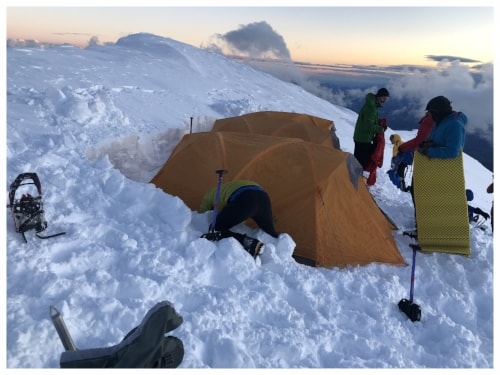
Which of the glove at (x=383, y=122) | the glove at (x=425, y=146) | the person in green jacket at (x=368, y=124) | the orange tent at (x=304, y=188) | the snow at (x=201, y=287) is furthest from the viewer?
the glove at (x=383, y=122)

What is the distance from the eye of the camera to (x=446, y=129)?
586 cm

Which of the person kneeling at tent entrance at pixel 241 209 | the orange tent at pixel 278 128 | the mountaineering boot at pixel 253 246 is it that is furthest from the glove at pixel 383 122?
the mountaineering boot at pixel 253 246

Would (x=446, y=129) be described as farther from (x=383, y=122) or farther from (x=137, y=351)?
(x=137, y=351)

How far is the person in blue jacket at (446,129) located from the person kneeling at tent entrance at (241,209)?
2492 mm

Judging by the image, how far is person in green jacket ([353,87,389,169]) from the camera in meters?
7.92

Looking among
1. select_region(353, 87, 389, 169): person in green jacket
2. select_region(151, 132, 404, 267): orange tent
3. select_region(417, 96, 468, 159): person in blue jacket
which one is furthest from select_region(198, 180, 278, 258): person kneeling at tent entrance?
select_region(353, 87, 389, 169): person in green jacket

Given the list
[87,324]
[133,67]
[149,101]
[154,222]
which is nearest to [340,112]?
[133,67]

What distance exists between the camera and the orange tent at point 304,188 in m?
5.75

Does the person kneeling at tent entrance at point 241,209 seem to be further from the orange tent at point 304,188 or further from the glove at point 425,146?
the glove at point 425,146

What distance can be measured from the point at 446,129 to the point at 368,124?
2409mm

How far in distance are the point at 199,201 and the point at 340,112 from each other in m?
15.8

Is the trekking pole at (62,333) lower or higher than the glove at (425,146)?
lower

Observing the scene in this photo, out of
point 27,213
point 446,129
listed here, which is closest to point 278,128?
point 446,129

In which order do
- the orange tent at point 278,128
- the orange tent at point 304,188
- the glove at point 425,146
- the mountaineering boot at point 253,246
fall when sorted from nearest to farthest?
the mountaineering boot at point 253,246, the orange tent at point 304,188, the glove at point 425,146, the orange tent at point 278,128
